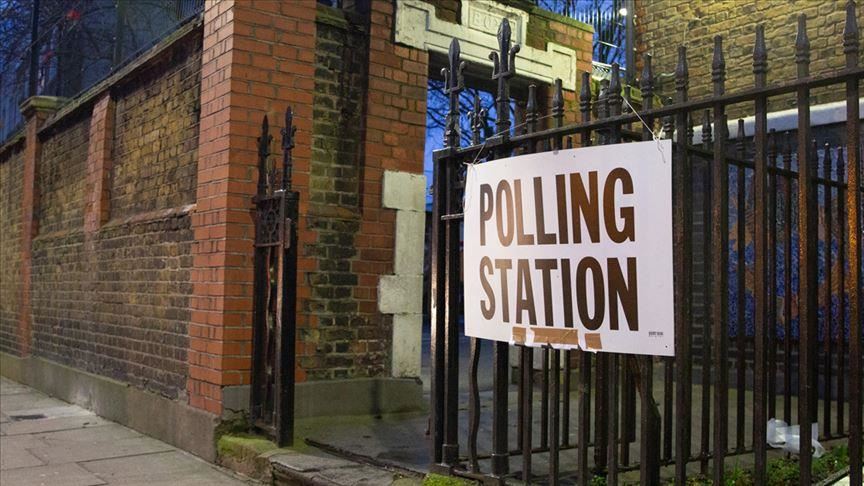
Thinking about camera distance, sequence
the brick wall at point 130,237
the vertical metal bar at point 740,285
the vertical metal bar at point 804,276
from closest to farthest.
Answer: the vertical metal bar at point 804,276 → the vertical metal bar at point 740,285 → the brick wall at point 130,237

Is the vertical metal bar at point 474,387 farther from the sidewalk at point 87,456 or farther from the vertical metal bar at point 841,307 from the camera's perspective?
the sidewalk at point 87,456

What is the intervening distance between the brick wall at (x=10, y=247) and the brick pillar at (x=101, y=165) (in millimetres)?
4010

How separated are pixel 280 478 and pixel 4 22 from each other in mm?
13005

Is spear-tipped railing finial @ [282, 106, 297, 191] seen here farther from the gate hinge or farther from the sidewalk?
the sidewalk

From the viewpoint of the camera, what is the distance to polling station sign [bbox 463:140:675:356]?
295 cm

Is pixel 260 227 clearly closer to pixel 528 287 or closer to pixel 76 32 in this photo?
pixel 528 287

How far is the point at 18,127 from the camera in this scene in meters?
12.7

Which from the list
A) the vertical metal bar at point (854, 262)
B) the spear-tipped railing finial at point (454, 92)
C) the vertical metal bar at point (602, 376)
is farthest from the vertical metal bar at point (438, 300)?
the vertical metal bar at point (854, 262)

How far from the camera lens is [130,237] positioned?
23.9 feet

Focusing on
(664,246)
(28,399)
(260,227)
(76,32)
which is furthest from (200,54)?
(76,32)

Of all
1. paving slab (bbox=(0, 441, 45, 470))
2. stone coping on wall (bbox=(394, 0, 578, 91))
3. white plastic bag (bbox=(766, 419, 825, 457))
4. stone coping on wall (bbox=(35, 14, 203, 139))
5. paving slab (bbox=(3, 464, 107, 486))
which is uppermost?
stone coping on wall (bbox=(394, 0, 578, 91))

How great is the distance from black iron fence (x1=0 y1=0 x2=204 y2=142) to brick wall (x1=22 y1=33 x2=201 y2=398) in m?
0.64

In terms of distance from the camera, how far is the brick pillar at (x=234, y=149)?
18.0 ft

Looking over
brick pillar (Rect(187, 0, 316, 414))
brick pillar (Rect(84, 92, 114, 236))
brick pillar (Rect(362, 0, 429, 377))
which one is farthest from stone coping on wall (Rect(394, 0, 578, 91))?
brick pillar (Rect(84, 92, 114, 236))
